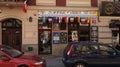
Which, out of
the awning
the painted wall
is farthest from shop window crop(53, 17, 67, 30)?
the awning

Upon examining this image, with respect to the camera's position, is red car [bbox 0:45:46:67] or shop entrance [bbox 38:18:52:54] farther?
shop entrance [bbox 38:18:52:54]

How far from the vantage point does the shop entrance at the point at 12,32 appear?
24828 mm

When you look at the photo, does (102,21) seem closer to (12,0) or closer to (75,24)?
(75,24)

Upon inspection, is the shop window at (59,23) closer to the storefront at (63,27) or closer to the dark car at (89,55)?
the storefront at (63,27)

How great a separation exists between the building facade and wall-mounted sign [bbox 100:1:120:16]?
1.11 feet

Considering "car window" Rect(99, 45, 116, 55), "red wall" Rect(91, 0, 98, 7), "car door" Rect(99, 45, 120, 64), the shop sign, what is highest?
"red wall" Rect(91, 0, 98, 7)

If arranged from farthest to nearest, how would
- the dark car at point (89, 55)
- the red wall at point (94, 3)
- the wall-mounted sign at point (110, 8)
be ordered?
1. the red wall at point (94, 3)
2. the wall-mounted sign at point (110, 8)
3. the dark car at point (89, 55)

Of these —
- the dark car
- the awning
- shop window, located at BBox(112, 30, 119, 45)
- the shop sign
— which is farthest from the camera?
shop window, located at BBox(112, 30, 119, 45)

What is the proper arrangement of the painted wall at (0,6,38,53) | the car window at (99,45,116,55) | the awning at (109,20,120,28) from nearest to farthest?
1. the car window at (99,45,116,55)
2. the painted wall at (0,6,38,53)
3. the awning at (109,20,120,28)

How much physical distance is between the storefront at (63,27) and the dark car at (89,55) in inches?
326

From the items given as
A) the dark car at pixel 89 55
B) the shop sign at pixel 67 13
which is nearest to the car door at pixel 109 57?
the dark car at pixel 89 55

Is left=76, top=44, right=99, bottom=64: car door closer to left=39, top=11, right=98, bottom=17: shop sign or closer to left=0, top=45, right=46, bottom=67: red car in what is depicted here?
left=0, top=45, right=46, bottom=67: red car

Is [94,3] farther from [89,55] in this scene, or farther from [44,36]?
[89,55]

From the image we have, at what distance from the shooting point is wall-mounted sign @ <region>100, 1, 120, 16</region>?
25.4 meters
